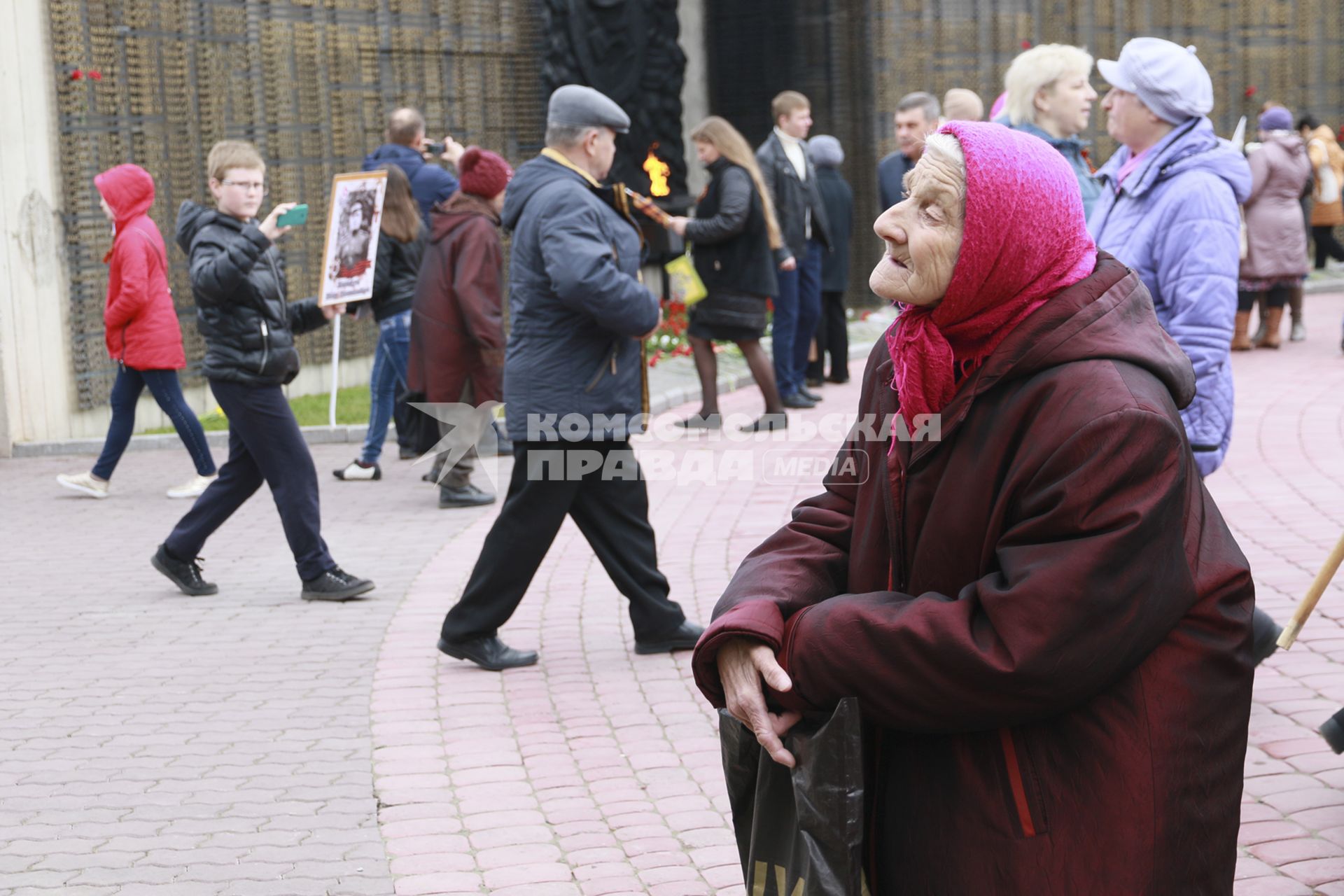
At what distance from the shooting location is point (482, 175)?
926cm

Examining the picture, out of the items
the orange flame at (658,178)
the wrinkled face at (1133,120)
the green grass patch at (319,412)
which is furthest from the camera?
the orange flame at (658,178)

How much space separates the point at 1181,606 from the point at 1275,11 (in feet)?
66.9

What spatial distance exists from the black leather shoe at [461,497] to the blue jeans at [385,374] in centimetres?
101

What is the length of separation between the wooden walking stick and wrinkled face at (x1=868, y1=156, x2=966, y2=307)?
2.29 metres

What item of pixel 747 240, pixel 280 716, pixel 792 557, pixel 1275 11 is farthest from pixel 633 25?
pixel 792 557

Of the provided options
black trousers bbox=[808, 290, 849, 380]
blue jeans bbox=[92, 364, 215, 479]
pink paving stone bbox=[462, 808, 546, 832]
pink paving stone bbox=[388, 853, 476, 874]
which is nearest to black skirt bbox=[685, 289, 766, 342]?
black trousers bbox=[808, 290, 849, 380]

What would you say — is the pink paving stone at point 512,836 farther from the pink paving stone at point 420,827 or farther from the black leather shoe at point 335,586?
the black leather shoe at point 335,586

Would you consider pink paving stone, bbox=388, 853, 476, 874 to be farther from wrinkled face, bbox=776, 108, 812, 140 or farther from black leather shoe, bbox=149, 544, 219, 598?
wrinkled face, bbox=776, 108, 812, 140

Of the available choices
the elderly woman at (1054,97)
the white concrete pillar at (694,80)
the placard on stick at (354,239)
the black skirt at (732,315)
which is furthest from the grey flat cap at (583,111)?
the white concrete pillar at (694,80)

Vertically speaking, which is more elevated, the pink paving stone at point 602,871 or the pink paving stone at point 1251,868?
the pink paving stone at point 1251,868

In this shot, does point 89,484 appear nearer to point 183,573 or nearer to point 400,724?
point 183,573

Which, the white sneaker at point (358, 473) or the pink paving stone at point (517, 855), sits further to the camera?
the white sneaker at point (358, 473)

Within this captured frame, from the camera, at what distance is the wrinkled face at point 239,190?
7113mm

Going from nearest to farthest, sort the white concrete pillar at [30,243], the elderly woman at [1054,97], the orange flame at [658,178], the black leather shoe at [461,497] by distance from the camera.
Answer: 1. the elderly woman at [1054,97]
2. the black leather shoe at [461,497]
3. the white concrete pillar at [30,243]
4. the orange flame at [658,178]
